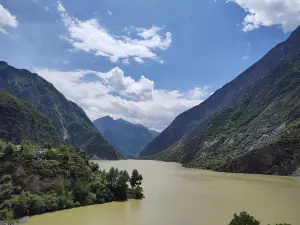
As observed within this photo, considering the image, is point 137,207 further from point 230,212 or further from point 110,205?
point 230,212

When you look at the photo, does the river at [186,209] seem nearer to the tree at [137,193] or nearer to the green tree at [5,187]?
the tree at [137,193]

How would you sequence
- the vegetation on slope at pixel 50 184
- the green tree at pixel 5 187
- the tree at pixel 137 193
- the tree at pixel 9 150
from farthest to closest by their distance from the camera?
the tree at pixel 137 193, the tree at pixel 9 150, the vegetation on slope at pixel 50 184, the green tree at pixel 5 187

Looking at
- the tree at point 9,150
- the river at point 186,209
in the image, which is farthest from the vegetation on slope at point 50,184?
the river at point 186,209

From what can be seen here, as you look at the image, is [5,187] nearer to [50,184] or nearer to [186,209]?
[50,184]

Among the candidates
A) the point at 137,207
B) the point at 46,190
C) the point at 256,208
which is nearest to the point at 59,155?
the point at 46,190

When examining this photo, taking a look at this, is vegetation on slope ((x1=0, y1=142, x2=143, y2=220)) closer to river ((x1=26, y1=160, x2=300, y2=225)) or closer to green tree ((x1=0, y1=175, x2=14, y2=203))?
green tree ((x1=0, y1=175, x2=14, y2=203))

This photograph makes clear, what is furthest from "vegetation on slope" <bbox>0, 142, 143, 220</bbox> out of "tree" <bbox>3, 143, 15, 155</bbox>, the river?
the river

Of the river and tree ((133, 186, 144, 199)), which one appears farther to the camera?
tree ((133, 186, 144, 199))

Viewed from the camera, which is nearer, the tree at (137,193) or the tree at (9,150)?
the tree at (9,150)
